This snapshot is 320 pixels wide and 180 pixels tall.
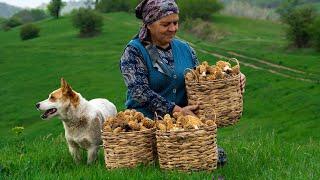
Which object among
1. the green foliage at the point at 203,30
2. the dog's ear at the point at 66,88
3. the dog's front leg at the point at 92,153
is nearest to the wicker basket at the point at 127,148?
the dog's front leg at the point at 92,153

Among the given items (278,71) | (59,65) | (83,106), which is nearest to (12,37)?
(59,65)

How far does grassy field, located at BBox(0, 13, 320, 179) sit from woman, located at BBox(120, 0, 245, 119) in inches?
37.9

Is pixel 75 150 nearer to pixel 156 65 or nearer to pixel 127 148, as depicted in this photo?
pixel 156 65

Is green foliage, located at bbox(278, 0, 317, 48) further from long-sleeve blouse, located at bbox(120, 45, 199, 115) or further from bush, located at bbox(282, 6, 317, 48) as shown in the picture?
long-sleeve blouse, located at bbox(120, 45, 199, 115)

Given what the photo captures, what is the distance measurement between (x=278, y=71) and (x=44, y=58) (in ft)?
133

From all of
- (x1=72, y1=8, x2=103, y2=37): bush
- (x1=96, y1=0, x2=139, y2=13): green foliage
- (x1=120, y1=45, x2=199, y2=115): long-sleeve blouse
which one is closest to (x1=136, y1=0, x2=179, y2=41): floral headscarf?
(x1=120, y1=45, x2=199, y2=115): long-sleeve blouse

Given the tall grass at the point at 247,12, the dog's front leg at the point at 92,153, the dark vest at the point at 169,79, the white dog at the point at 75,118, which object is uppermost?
the dark vest at the point at 169,79

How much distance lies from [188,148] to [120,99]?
50581mm

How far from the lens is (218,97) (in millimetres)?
7414

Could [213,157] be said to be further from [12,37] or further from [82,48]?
[12,37]

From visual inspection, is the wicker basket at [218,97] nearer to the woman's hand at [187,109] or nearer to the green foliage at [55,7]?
the woman's hand at [187,109]

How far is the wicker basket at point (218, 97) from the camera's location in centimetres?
740

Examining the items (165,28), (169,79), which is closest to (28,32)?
(169,79)

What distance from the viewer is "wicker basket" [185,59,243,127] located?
7398mm
